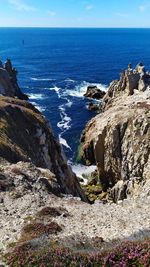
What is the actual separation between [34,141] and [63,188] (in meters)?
9.78

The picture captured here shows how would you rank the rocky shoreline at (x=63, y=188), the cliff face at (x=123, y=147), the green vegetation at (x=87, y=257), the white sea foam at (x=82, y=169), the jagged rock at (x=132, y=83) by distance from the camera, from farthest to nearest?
the jagged rock at (x=132, y=83) < the white sea foam at (x=82, y=169) < the cliff face at (x=123, y=147) < the rocky shoreline at (x=63, y=188) < the green vegetation at (x=87, y=257)

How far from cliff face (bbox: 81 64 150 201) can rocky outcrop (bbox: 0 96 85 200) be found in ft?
36.9

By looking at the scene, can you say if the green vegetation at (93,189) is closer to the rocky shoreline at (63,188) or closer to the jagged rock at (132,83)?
the rocky shoreline at (63,188)

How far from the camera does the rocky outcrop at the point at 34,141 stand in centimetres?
5419

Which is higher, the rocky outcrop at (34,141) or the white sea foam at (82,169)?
the rocky outcrop at (34,141)

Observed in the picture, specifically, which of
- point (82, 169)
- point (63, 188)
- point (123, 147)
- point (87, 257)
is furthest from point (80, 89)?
point (87, 257)

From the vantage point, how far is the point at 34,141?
192ft

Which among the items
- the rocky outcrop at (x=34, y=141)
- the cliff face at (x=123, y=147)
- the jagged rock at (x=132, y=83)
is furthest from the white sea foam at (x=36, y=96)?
the rocky outcrop at (x=34, y=141)

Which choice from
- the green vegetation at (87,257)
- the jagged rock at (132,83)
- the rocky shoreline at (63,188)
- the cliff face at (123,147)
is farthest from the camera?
the jagged rock at (132,83)

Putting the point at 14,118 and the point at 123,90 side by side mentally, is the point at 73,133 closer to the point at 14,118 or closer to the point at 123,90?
the point at 123,90

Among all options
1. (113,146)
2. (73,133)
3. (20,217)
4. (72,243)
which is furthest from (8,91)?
(72,243)

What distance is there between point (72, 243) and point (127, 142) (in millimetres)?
49246

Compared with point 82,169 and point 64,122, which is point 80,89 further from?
point 82,169

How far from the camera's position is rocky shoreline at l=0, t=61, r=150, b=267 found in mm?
29297
